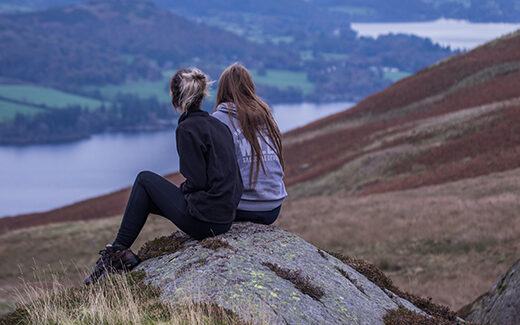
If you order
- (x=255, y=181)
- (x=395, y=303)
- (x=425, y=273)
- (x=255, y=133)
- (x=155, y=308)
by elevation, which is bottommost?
(x=425, y=273)

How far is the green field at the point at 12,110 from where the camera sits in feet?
608

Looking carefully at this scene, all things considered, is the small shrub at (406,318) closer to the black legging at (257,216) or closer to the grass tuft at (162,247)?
the black legging at (257,216)

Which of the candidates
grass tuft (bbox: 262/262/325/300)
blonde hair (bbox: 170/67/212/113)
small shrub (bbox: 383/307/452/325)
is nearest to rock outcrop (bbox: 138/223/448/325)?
grass tuft (bbox: 262/262/325/300)

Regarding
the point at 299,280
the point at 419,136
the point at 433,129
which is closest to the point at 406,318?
the point at 299,280

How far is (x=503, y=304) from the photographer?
24.8 ft

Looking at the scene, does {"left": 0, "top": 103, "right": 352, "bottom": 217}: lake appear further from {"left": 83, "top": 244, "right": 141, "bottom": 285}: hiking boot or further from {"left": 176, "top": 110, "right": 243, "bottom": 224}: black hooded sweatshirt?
{"left": 176, "top": 110, "right": 243, "bottom": 224}: black hooded sweatshirt

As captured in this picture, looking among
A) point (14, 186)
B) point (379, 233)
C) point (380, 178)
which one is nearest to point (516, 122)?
point (380, 178)

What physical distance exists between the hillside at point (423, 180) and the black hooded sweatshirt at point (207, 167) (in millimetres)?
7051

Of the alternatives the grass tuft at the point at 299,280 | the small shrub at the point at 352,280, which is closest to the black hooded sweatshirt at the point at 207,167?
the grass tuft at the point at 299,280

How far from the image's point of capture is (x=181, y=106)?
634cm

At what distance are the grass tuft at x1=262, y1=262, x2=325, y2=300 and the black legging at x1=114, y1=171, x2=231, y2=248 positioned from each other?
0.89 metres

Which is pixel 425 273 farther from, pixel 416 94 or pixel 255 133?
pixel 416 94

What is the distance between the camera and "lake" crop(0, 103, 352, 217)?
8569cm

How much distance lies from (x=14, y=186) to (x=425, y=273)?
3782 inches
